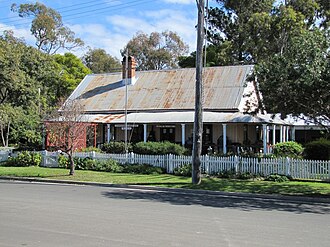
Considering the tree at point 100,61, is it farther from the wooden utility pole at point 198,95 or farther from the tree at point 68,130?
the wooden utility pole at point 198,95

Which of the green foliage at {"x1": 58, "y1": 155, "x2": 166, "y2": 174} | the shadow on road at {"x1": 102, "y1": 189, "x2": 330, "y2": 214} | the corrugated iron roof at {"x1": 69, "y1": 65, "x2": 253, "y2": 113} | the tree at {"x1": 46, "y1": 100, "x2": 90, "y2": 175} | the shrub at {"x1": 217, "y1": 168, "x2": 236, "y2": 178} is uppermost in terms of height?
the corrugated iron roof at {"x1": 69, "y1": 65, "x2": 253, "y2": 113}

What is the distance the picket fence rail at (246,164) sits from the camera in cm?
1806

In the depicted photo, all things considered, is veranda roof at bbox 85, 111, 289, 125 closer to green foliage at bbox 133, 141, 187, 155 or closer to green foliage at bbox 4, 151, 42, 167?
green foliage at bbox 133, 141, 187, 155

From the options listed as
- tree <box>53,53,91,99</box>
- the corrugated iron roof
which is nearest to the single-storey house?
the corrugated iron roof

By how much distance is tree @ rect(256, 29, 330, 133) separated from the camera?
45.6 feet

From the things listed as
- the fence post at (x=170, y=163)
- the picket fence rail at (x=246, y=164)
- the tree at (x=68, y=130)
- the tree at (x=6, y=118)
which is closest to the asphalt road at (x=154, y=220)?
the picket fence rail at (x=246, y=164)

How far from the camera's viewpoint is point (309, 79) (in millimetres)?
13609

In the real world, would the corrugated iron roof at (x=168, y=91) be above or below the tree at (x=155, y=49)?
below

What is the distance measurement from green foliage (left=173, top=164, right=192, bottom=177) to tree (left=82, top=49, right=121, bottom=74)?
4892cm

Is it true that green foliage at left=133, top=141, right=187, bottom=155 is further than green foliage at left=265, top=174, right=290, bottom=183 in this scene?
Yes

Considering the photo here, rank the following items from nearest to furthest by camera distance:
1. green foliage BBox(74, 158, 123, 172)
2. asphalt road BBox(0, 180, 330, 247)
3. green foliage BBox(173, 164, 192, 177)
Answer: asphalt road BBox(0, 180, 330, 247) < green foliage BBox(173, 164, 192, 177) < green foliage BBox(74, 158, 123, 172)

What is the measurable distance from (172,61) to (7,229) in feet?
186

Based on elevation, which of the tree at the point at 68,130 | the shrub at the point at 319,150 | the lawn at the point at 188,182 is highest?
the tree at the point at 68,130

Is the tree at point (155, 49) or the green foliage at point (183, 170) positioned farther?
the tree at point (155, 49)
